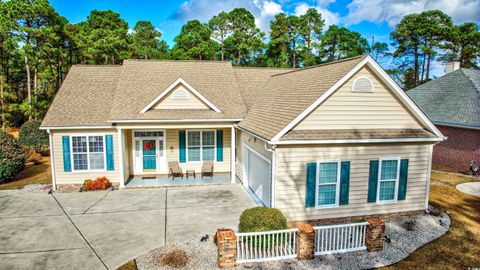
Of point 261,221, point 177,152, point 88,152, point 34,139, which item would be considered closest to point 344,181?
point 261,221

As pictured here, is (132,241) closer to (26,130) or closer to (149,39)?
(26,130)

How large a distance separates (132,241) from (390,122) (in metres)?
9.64

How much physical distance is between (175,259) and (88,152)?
29.8 ft

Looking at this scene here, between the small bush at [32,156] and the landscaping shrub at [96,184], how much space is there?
8.04 m

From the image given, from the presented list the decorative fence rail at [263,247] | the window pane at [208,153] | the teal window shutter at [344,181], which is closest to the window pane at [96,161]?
the window pane at [208,153]

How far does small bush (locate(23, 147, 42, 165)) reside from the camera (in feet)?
65.8

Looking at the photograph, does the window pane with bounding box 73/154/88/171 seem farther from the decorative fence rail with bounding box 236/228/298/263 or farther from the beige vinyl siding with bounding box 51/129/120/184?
the decorative fence rail with bounding box 236/228/298/263

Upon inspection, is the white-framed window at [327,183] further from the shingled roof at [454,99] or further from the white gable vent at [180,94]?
the shingled roof at [454,99]

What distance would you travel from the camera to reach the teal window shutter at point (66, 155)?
1458 cm

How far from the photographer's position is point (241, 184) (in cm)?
1527

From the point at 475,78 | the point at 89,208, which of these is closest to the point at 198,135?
the point at 89,208

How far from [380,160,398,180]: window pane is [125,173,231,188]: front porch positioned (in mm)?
7296

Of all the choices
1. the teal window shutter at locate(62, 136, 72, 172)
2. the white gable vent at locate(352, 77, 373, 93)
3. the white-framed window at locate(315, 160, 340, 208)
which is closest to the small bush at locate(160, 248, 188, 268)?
the white-framed window at locate(315, 160, 340, 208)

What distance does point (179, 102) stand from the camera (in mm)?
15586
